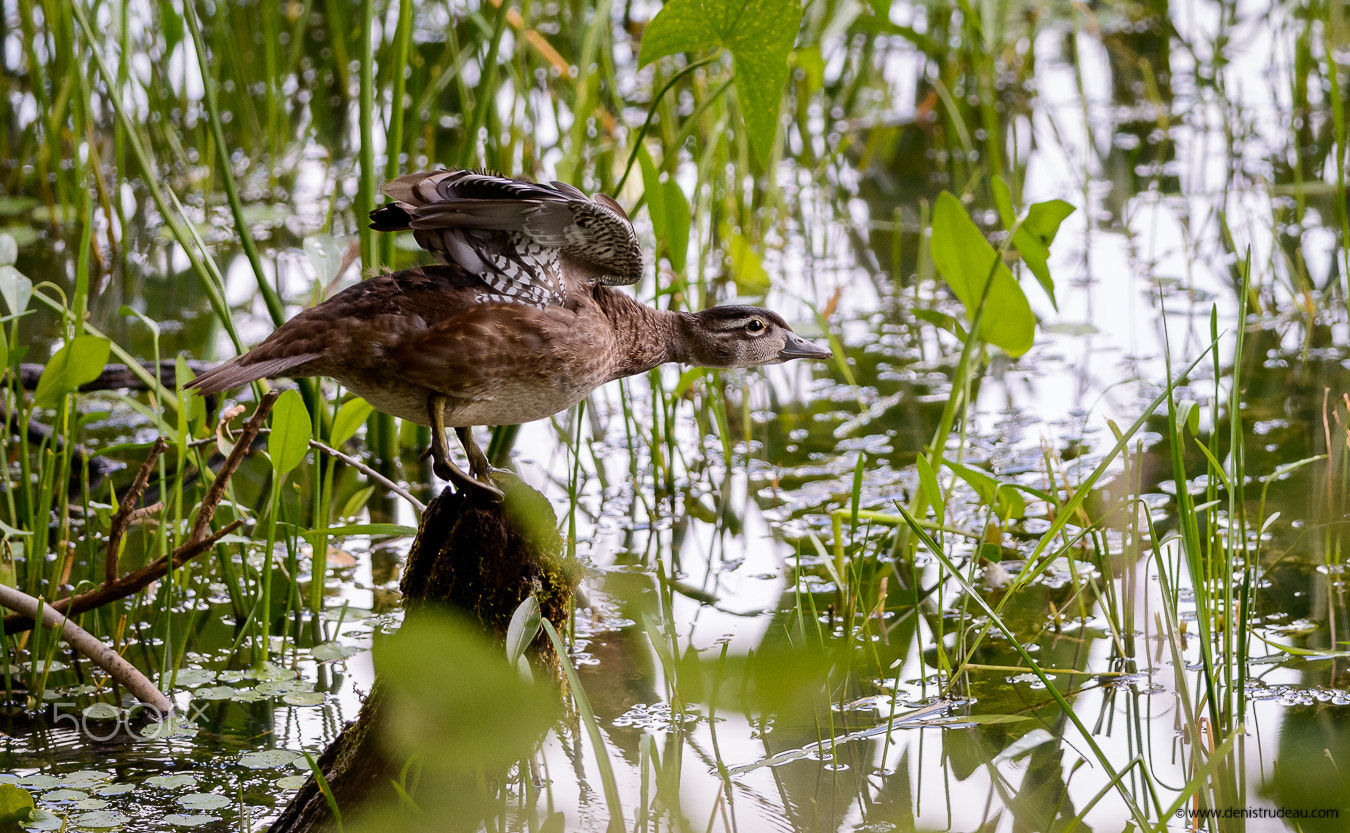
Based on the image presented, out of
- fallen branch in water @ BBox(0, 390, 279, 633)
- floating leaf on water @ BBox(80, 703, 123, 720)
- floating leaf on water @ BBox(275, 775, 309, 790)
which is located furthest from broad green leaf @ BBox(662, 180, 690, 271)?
floating leaf on water @ BBox(80, 703, 123, 720)

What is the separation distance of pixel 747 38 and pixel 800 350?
29.2 inches

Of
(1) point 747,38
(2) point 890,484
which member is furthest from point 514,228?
(2) point 890,484

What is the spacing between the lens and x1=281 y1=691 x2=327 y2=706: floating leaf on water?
2867 mm

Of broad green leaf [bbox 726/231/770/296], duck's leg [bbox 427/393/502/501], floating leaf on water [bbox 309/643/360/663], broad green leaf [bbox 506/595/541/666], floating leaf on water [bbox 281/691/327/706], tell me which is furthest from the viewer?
broad green leaf [bbox 726/231/770/296]

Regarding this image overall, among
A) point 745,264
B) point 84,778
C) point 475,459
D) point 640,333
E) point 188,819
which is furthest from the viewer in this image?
point 745,264

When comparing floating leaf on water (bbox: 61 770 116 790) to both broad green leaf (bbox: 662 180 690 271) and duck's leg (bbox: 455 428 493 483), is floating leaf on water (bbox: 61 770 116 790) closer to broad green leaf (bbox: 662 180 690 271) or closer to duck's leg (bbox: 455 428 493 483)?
duck's leg (bbox: 455 428 493 483)

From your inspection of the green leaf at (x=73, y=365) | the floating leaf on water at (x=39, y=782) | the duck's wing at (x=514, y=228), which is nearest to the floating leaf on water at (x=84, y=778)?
the floating leaf on water at (x=39, y=782)

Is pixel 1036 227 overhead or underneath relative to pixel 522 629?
overhead

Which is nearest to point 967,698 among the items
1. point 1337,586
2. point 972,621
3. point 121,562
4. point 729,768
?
point 972,621

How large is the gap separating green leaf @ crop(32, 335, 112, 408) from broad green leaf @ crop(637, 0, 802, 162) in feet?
4.42

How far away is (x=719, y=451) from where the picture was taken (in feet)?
14.0

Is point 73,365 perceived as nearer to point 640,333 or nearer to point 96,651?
point 96,651

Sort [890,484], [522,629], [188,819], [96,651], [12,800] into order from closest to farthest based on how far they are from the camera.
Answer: [522,629] < [12,800] < [188,819] < [96,651] < [890,484]

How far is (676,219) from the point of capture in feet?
11.5
